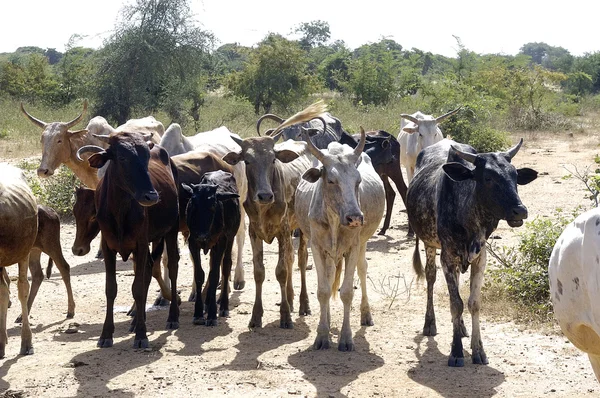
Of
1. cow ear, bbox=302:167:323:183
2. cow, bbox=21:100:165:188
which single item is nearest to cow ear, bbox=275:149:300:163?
cow ear, bbox=302:167:323:183

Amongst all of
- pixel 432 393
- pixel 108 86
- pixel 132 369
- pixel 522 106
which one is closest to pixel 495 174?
pixel 432 393

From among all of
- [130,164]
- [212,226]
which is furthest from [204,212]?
[130,164]

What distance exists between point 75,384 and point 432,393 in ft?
9.05

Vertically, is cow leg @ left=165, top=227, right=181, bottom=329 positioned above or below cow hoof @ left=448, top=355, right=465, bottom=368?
above

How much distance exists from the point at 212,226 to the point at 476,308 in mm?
2705

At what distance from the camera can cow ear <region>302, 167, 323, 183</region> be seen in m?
7.75

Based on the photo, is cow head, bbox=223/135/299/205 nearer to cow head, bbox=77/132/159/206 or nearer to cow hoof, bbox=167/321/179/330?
cow head, bbox=77/132/159/206

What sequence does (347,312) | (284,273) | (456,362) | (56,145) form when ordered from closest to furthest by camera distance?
(456,362) < (347,312) < (284,273) < (56,145)

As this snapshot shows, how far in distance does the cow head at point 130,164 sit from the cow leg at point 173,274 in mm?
1232

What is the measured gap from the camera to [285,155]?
29.3ft

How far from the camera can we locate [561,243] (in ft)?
14.3

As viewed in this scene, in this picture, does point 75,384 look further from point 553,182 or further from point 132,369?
point 553,182

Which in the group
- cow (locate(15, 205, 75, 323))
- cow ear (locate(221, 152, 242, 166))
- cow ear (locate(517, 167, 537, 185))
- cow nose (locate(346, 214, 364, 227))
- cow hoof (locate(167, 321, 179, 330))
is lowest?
cow hoof (locate(167, 321, 179, 330))

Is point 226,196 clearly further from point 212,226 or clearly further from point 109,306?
point 109,306
